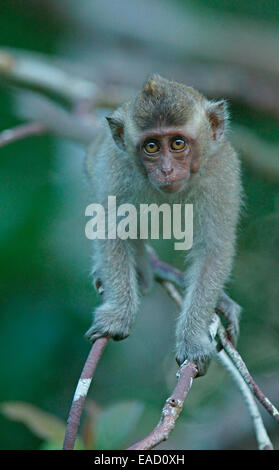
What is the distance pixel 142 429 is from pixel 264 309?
6.28ft

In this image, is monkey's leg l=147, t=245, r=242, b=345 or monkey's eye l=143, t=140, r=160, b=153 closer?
monkey's eye l=143, t=140, r=160, b=153

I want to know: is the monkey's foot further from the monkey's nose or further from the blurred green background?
the blurred green background

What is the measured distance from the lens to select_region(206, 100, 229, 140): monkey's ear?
4938 millimetres

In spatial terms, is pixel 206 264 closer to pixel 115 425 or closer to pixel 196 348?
pixel 196 348

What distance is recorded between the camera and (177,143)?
470 cm

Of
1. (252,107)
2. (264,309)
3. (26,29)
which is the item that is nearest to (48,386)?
(264,309)

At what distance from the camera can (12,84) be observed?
7.70m

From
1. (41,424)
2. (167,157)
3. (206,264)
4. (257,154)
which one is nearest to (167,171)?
(167,157)

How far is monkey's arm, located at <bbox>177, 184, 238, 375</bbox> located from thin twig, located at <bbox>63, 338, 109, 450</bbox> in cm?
→ 78

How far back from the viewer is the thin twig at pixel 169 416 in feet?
10.3

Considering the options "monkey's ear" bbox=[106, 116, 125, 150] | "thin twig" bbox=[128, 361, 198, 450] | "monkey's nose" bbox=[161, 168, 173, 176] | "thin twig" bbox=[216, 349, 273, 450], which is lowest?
"thin twig" bbox=[216, 349, 273, 450]

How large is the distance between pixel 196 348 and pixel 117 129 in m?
1.64

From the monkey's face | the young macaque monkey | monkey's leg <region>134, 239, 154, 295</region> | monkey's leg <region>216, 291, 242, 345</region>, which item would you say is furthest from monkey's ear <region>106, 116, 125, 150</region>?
monkey's leg <region>216, 291, 242, 345</region>

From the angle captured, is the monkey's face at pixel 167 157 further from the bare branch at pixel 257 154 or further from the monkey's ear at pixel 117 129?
the bare branch at pixel 257 154
